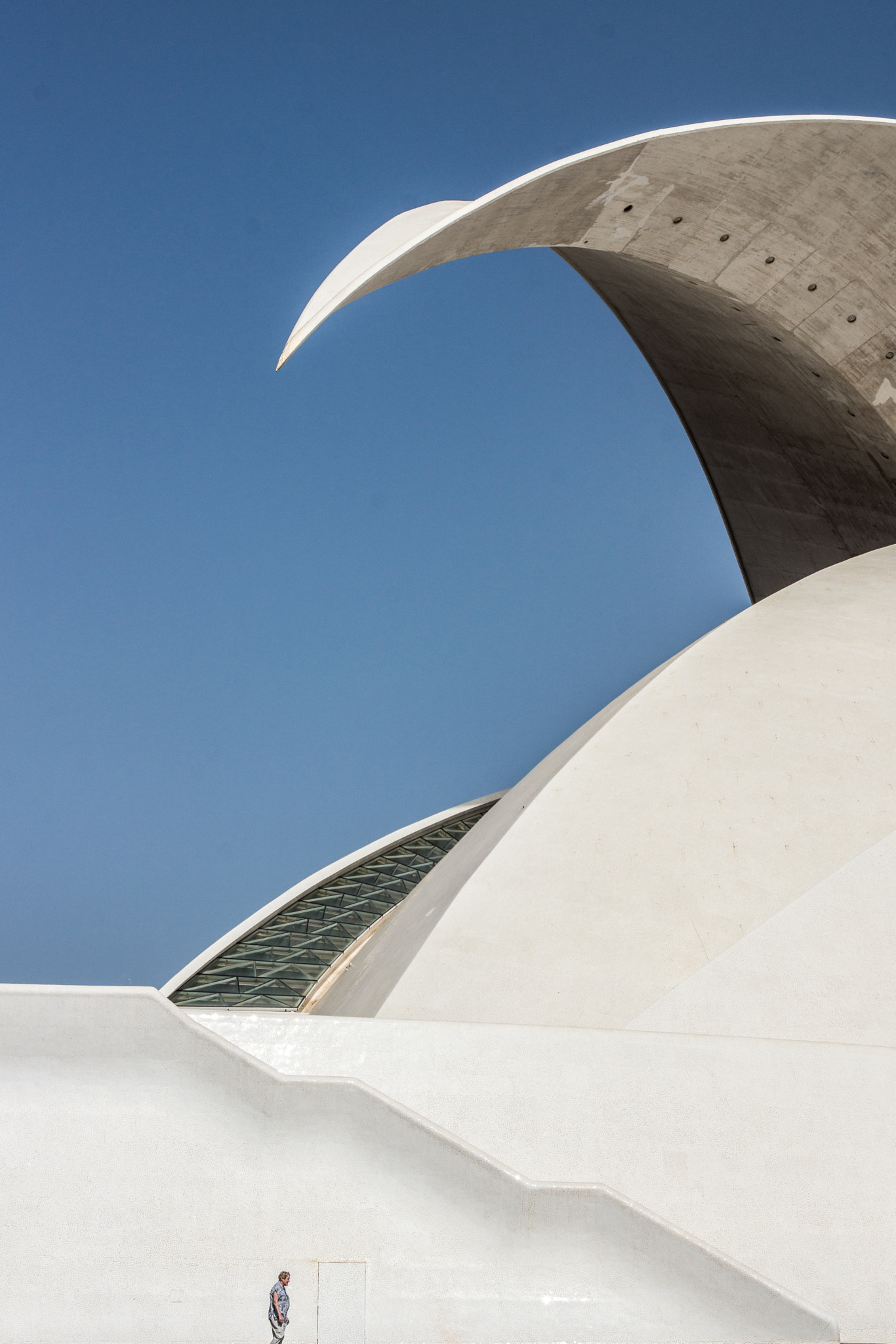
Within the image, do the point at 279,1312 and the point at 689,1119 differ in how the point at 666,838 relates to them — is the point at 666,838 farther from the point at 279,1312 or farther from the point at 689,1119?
the point at 279,1312

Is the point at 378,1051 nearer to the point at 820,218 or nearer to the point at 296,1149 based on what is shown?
the point at 296,1149

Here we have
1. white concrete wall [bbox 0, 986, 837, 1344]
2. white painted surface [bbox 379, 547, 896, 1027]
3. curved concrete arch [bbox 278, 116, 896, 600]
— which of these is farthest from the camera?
curved concrete arch [bbox 278, 116, 896, 600]

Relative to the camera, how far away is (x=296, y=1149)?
608 centimetres

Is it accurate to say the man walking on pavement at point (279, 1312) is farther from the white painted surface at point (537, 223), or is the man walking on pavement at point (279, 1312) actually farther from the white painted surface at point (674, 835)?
the white painted surface at point (537, 223)

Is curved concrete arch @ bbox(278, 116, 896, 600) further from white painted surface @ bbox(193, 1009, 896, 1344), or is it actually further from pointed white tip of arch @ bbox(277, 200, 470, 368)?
white painted surface @ bbox(193, 1009, 896, 1344)

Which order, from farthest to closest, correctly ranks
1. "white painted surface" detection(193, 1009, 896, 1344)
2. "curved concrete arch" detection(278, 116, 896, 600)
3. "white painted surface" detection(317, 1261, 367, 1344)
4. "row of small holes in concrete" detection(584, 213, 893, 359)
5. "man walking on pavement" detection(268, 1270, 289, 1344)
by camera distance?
"row of small holes in concrete" detection(584, 213, 893, 359)
"curved concrete arch" detection(278, 116, 896, 600)
"white painted surface" detection(193, 1009, 896, 1344)
"white painted surface" detection(317, 1261, 367, 1344)
"man walking on pavement" detection(268, 1270, 289, 1344)

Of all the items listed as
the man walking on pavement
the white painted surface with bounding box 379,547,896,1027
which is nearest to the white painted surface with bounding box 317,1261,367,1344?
the man walking on pavement

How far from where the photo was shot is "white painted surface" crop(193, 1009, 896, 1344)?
6734mm

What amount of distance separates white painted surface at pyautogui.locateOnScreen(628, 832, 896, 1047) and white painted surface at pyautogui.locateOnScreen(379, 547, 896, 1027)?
0.41 feet

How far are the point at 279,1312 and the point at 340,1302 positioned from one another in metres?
0.53

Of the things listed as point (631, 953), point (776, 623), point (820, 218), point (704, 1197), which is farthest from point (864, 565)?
point (704, 1197)

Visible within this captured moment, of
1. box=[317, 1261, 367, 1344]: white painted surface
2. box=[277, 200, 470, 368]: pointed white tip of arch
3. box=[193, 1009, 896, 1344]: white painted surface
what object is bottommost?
box=[317, 1261, 367, 1344]: white painted surface

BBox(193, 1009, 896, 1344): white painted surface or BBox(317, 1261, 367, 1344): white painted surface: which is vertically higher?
BBox(193, 1009, 896, 1344): white painted surface

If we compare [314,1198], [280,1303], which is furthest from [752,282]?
[280,1303]
